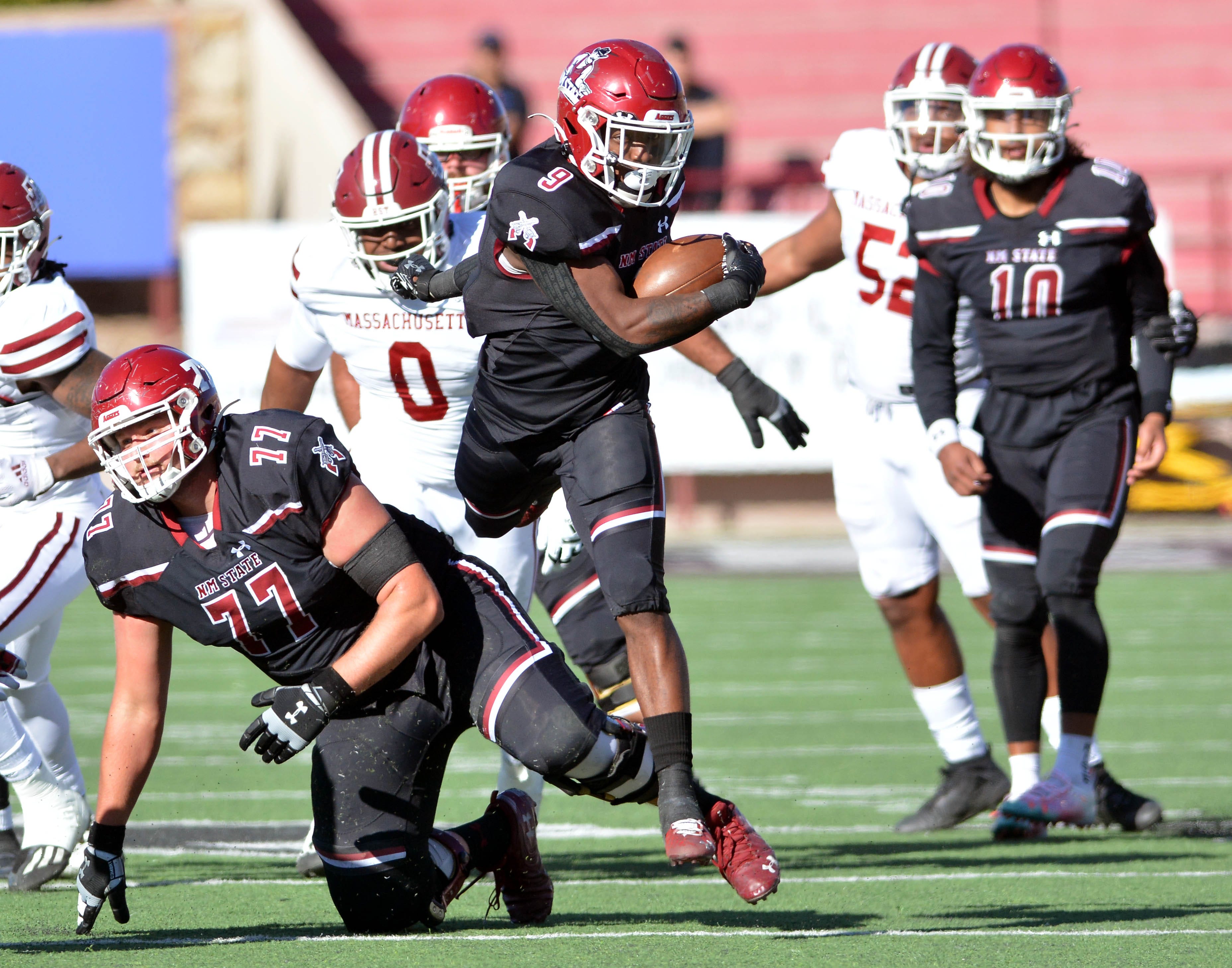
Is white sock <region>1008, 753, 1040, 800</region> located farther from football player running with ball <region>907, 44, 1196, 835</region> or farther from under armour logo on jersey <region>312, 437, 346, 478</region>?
under armour logo on jersey <region>312, 437, 346, 478</region>

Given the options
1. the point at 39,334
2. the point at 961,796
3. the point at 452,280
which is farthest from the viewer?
the point at 961,796

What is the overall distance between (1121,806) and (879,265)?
179 centimetres

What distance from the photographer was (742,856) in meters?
3.62

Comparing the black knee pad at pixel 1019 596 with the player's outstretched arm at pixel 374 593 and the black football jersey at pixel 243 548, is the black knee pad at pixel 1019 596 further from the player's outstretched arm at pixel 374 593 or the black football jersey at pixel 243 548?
the black football jersey at pixel 243 548

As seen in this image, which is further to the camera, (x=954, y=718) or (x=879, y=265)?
(x=879, y=265)

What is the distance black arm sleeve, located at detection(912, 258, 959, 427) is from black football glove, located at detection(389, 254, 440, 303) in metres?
1.51

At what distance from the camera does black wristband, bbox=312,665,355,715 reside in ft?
11.9

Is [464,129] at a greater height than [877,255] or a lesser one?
greater

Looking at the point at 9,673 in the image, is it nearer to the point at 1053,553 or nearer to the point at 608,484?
the point at 608,484

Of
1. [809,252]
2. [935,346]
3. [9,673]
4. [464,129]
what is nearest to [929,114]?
[809,252]

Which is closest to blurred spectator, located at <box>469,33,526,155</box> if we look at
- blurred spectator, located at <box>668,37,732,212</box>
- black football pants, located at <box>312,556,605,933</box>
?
blurred spectator, located at <box>668,37,732,212</box>

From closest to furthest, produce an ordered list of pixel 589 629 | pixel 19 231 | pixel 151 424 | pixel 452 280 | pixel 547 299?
pixel 151 424 → pixel 547 299 → pixel 452 280 → pixel 19 231 → pixel 589 629

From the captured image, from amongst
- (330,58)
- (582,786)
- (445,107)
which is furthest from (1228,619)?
(330,58)

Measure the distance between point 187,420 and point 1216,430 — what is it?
37.8 ft
